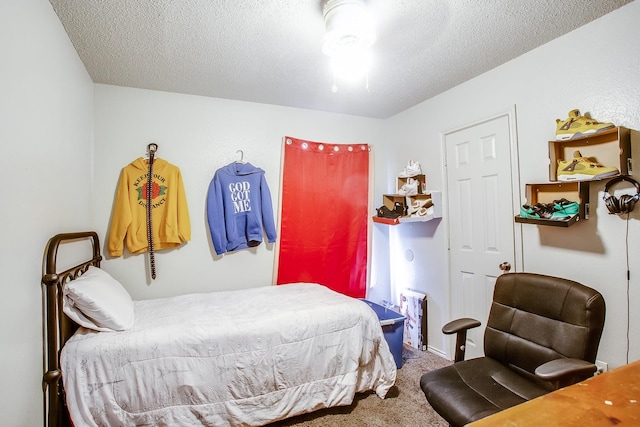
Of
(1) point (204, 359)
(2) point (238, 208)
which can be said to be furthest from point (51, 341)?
(2) point (238, 208)

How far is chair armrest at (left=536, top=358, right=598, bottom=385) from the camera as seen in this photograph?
4.02ft

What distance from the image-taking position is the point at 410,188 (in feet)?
10.3

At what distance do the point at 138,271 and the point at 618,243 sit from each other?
11.3 ft

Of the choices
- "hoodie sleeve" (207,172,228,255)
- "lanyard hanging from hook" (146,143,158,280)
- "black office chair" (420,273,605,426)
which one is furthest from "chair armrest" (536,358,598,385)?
"lanyard hanging from hook" (146,143,158,280)

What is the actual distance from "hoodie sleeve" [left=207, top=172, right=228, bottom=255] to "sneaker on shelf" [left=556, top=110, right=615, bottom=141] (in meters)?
2.67

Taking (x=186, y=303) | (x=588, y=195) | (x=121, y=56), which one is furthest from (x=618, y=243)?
(x=121, y=56)

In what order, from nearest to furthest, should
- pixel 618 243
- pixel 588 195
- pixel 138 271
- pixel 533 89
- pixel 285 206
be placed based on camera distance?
1. pixel 618 243
2. pixel 588 195
3. pixel 533 89
4. pixel 138 271
5. pixel 285 206

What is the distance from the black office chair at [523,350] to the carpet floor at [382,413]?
1.80ft

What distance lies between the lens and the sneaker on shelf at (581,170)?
1701 mm

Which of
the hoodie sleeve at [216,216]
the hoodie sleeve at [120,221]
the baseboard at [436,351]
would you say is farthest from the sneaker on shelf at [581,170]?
the hoodie sleeve at [120,221]

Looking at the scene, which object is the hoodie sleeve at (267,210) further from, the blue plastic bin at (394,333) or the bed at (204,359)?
the blue plastic bin at (394,333)

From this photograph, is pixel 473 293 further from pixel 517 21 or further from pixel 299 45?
pixel 299 45

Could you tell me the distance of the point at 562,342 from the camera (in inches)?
58.6

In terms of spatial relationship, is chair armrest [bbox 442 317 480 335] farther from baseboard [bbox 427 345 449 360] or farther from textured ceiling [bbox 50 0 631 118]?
textured ceiling [bbox 50 0 631 118]
